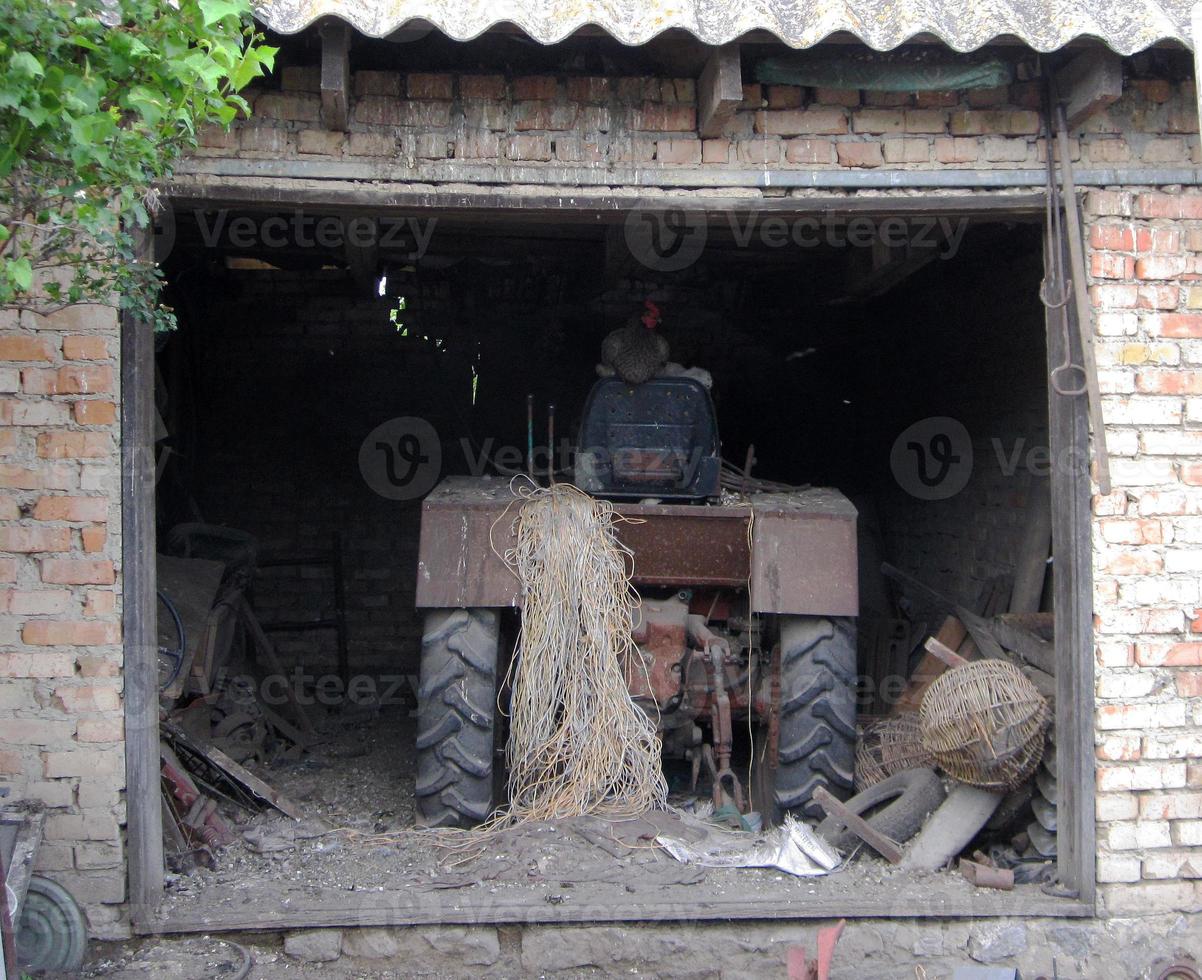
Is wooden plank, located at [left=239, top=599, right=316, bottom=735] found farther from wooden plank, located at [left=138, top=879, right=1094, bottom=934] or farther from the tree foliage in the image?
the tree foliage

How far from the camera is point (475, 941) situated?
380 centimetres

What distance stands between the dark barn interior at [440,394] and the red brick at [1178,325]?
9.26ft

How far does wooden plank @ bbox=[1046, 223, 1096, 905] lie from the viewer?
3803 mm

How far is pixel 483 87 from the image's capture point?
385cm

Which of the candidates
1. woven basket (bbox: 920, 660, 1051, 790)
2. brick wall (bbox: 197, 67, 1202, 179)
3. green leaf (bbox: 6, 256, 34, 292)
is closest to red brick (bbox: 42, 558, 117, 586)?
green leaf (bbox: 6, 256, 34, 292)

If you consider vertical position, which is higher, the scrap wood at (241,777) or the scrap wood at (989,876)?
the scrap wood at (241,777)

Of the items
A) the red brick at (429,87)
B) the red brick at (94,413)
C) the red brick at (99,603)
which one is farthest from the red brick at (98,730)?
the red brick at (429,87)

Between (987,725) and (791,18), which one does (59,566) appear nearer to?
(791,18)

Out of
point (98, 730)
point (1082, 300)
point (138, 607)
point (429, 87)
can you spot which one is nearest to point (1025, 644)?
point (1082, 300)

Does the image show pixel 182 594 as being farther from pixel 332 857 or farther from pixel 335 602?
pixel 335 602

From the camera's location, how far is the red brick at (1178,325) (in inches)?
151

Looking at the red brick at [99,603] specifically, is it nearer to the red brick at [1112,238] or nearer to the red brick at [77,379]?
the red brick at [77,379]

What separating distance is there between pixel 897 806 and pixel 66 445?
3.29 m

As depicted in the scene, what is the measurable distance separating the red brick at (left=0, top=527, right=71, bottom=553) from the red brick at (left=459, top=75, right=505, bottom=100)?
1954mm
